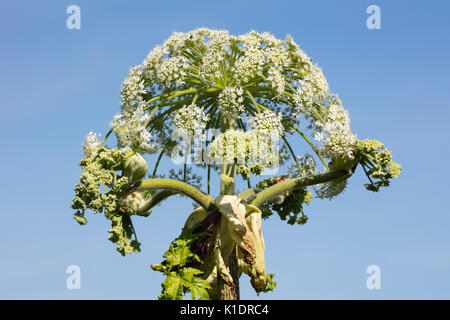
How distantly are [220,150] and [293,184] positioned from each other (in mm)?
2260

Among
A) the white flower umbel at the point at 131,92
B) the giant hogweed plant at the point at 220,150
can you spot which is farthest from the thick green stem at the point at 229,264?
the white flower umbel at the point at 131,92

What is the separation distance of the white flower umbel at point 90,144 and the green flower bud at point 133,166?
699 millimetres

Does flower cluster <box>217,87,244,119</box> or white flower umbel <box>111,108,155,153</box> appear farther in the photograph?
flower cluster <box>217,87,244,119</box>

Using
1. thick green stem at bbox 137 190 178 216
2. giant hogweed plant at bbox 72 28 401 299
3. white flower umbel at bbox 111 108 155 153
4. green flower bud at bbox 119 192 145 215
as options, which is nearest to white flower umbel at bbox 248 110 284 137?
giant hogweed plant at bbox 72 28 401 299

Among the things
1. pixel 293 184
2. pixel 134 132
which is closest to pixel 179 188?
pixel 134 132

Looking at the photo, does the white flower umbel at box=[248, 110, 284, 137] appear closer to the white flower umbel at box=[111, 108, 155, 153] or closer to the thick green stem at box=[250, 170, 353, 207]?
the thick green stem at box=[250, 170, 353, 207]

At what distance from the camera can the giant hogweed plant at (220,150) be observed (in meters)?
10.5

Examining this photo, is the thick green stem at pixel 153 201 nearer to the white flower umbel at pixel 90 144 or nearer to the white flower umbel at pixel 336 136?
the white flower umbel at pixel 90 144

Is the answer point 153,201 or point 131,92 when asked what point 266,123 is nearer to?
point 153,201

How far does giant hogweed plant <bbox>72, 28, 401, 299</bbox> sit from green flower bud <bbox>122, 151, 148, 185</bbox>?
2cm

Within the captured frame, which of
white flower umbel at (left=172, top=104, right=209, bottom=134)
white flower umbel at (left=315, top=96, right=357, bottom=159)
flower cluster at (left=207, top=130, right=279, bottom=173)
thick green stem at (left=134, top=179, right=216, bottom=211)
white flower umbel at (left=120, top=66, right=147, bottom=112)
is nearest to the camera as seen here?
flower cluster at (left=207, top=130, right=279, bottom=173)

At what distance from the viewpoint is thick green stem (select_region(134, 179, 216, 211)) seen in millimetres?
11258
